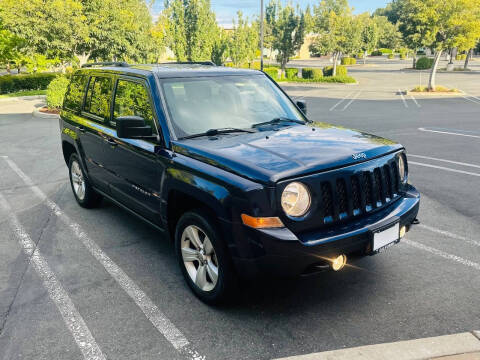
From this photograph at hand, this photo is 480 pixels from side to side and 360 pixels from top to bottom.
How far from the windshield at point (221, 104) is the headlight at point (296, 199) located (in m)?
1.28

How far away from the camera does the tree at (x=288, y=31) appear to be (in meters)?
40.2

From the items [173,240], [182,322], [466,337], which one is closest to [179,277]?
[173,240]

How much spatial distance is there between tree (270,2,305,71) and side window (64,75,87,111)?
37.0 m

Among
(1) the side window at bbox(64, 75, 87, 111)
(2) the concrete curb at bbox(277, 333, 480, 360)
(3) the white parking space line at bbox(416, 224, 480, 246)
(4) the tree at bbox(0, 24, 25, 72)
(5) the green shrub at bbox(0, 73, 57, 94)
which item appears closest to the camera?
(2) the concrete curb at bbox(277, 333, 480, 360)

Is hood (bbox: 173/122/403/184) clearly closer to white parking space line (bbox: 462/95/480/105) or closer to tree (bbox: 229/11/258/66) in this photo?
white parking space line (bbox: 462/95/480/105)

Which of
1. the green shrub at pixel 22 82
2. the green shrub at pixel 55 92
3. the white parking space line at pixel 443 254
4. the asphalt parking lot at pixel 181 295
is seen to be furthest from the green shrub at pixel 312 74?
the white parking space line at pixel 443 254

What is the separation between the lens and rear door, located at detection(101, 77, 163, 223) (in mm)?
4121

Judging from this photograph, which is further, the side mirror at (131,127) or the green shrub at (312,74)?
the green shrub at (312,74)

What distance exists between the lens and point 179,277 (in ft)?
14.2

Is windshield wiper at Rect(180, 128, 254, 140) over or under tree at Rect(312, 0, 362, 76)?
under

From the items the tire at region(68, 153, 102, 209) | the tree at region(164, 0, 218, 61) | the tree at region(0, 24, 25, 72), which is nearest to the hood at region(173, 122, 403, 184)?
the tire at region(68, 153, 102, 209)

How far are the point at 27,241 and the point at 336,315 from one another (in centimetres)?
381

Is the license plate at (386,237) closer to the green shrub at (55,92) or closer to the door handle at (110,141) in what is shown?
the door handle at (110,141)

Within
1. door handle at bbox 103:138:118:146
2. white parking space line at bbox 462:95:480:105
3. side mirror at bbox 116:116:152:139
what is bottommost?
white parking space line at bbox 462:95:480:105
